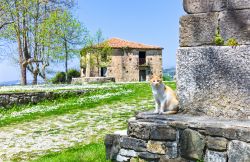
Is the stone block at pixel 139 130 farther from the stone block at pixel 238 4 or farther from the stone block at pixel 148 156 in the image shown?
the stone block at pixel 238 4

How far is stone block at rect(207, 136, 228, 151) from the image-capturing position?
4.88 m

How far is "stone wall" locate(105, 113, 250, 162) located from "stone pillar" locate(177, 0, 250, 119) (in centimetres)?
27

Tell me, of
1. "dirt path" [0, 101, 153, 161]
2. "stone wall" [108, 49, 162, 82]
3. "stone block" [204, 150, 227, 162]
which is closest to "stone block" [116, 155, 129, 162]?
"stone block" [204, 150, 227, 162]

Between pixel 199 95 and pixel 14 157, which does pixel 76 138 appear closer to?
pixel 14 157

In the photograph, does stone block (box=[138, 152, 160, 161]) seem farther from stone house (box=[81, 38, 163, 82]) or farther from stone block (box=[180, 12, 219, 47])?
stone house (box=[81, 38, 163, 82])

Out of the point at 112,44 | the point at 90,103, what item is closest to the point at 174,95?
the point at 90,103

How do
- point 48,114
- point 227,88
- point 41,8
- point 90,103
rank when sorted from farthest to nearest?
point 41,8
point 90,103
point 48,114
point 227,88

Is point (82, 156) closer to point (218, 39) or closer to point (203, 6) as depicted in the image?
point (218, 39)

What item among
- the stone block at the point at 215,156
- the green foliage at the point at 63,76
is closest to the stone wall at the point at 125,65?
the green foliage at the point at 63,76

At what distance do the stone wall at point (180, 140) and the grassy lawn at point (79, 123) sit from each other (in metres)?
0.99

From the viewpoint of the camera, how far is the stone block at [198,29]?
582 centimetres

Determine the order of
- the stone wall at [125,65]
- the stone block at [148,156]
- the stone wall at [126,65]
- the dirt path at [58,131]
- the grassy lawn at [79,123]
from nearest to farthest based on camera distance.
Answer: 1. the stone block at [148,156]
2. the grassy lawn at [79,123]
3. the dirt path at [58,131]
4. the stone wall at [126,65]
5. the stone wall at [125,65]

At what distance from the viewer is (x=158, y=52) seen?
71.9 metres

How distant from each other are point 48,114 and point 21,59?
83.9ft
